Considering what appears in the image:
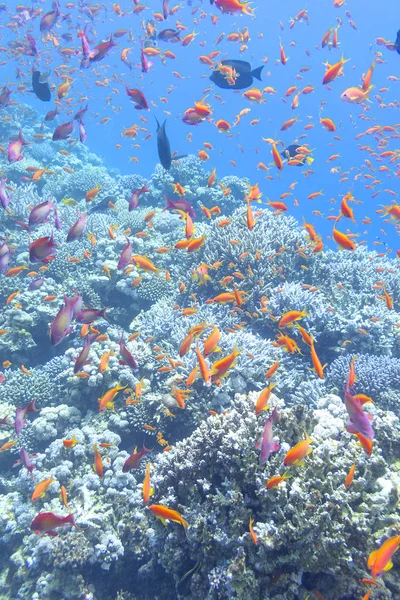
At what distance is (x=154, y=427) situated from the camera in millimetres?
5484

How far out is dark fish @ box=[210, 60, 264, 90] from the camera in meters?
7.28

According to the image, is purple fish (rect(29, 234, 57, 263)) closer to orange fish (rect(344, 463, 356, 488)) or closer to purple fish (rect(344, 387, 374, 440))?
purple fish (rect(344, 387, 374, 440))

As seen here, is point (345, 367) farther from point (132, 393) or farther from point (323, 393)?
point (132, 393)

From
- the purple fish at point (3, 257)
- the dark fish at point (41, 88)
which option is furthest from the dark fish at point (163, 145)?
the dark fish at point (41, 88)

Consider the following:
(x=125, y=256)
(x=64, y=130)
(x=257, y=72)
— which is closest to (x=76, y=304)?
(x=125, y=256)

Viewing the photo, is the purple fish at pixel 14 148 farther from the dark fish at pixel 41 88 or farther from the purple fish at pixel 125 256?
the purple fish at pixel 125 256

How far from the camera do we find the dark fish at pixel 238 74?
7.28m

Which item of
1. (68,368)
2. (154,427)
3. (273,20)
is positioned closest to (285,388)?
(154,427)

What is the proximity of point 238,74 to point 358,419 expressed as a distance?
7.43 metres

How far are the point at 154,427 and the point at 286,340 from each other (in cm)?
252

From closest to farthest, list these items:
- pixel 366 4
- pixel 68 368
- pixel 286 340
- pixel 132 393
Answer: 1. pixel 286 340
2. pixel 132 393
3. pixel 68 368
4. pixel 366 4

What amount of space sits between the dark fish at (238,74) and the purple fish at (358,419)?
7038mm

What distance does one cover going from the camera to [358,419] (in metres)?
2.81

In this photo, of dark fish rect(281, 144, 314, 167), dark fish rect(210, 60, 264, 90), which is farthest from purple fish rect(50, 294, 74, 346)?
dark fish rect(210, 60, 264, 90)
